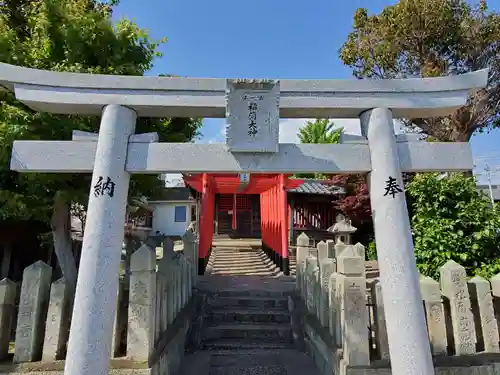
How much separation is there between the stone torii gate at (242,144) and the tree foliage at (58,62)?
1158 mm

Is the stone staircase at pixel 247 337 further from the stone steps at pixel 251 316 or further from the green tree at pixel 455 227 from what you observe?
the green tree at pixel 455 227

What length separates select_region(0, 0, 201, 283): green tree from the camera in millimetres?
4422

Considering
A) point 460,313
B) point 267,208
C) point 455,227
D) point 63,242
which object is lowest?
point 460,313

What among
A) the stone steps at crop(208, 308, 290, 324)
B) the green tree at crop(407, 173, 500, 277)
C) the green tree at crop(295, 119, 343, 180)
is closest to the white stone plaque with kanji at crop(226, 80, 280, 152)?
the stone steps at crop(208, 308, 290, 324)

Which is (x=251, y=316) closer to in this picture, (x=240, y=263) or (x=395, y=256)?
(x=395, y=256)

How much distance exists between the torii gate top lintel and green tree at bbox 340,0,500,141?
8.57 metres

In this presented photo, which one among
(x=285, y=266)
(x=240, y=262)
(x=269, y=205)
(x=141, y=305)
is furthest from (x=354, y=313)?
(x=269, y=205)

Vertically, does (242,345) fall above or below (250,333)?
below

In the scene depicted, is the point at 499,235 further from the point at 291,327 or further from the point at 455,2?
the point at 455,2

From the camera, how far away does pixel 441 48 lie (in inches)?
458

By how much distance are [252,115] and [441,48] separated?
11.4m

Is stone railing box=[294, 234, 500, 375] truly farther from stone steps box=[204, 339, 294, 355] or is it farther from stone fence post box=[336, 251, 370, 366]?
stone steps box=[204, 339, 294, 355]

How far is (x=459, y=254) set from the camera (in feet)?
22.6

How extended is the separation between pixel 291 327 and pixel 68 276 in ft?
13.6
